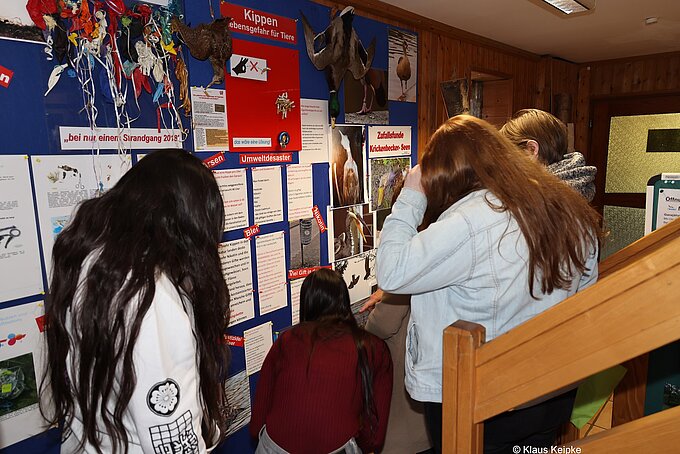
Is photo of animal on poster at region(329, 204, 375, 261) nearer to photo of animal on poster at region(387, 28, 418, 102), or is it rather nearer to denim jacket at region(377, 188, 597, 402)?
photo of animal on poster at region(387, 28, 418, 102)

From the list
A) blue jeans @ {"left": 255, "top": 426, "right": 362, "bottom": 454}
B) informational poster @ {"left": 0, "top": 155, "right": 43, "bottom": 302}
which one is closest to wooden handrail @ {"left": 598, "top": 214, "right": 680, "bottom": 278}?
blue jeans @ {"left": 255, "top": 426, "right": 362, "bottom": 454}

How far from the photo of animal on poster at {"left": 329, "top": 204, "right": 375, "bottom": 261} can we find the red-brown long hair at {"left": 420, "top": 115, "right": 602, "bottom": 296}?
140cm

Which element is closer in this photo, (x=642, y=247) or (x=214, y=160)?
(x=642, y=247)

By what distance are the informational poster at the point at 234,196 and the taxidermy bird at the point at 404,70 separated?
4.32 feet

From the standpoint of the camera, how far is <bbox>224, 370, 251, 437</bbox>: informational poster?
215 cm

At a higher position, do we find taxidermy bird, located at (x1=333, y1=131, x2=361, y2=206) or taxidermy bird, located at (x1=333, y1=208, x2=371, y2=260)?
taxidermy bird, located at (x1=333, y1=131, x2=361, y2=206)

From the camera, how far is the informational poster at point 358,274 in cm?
271

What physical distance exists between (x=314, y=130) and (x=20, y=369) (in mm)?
1575

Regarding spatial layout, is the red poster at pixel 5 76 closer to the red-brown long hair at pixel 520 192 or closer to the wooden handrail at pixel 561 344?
the red-brown long hair at pixel 520 192

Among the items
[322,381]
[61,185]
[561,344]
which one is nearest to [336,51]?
[61,185]

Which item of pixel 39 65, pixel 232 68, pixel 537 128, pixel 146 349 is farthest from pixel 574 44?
pixel 146 349

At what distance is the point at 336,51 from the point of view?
2.45 m

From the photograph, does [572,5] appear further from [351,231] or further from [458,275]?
[458,275]

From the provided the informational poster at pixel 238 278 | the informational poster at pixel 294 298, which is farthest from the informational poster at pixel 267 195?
the informational poster at pixel 294 298
